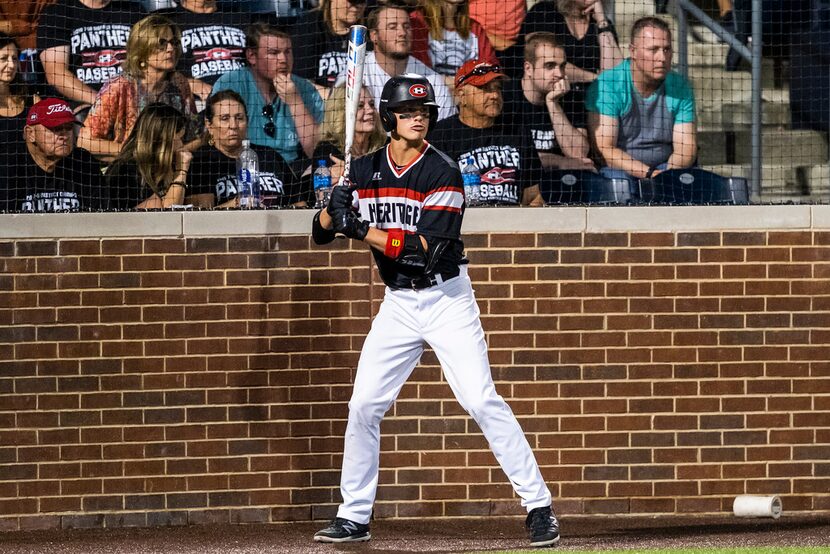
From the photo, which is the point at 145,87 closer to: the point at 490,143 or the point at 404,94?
the point at 490,143

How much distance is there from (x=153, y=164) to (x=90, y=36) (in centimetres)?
82

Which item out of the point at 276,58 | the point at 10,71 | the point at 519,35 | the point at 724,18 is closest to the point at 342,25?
the point at 276,58

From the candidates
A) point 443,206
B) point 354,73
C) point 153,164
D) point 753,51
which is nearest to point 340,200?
point 443,206

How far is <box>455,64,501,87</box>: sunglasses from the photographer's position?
7.39 m

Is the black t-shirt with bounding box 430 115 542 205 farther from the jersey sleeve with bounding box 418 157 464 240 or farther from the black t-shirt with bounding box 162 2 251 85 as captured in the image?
the jersey sleeve with bounding box 418 157 464 240

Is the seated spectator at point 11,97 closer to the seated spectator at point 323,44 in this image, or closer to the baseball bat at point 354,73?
the seated spectator at point 323,44

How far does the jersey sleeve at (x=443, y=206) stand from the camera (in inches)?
226

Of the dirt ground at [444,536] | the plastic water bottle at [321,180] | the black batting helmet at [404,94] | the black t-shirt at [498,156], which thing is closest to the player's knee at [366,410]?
the dirt ground at [444,536]

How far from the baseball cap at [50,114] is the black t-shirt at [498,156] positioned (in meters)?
2.10

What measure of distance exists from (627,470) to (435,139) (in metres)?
2.18

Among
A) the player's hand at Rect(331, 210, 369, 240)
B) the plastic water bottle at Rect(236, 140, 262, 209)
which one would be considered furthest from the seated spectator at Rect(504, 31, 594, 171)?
the player's hand at Rect(331, 210, 369, 240)

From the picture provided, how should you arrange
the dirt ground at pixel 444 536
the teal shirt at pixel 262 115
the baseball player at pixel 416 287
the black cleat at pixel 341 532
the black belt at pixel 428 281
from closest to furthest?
the baseball player at pixel 416 287
the black belt at pixel 428 281
the black cleat at pixel 341 532
the dirt ground at pixel 444 536
the teal shirt at pixel 262 115

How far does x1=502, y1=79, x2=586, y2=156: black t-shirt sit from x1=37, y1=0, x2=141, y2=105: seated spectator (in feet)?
7.19

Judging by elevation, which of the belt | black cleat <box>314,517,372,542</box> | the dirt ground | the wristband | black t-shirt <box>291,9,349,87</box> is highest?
black t-shirt <box>291,9,349,87</box>
